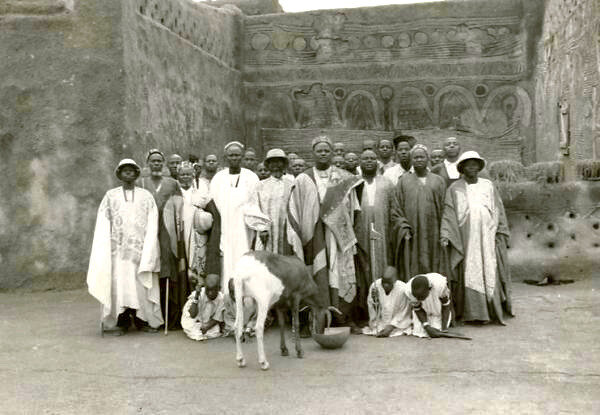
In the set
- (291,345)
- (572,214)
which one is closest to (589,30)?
(572,214)

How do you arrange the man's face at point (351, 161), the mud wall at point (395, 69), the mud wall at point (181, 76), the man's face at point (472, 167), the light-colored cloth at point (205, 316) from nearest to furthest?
1. the light-colored cloth at point (205, 316)
2. the man's face at point (472, 167)
3. the man's face at point (351, 161)
4. the mud wall at point (181, 76)
5. the mud wall at point (395, 69)

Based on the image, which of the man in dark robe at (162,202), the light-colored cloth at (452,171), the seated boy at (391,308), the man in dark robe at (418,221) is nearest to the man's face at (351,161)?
the man in dark robe at (418,221)

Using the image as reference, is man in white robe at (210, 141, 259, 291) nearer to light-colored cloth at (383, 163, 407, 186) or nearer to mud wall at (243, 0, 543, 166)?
light-colored cloth at (383, 163, 407, 186)

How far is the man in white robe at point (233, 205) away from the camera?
19.3ft

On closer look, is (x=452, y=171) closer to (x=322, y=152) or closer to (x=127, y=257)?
(x=322, y=152)

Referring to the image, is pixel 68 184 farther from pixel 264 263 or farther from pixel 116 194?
pixel 264 263

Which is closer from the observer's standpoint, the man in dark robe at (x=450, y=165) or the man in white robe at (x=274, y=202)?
the man in white robe at (x=274, y=202)

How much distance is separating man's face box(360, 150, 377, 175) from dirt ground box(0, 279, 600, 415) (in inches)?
59.9

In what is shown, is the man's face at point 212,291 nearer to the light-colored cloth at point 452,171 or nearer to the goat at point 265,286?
the goat at point 265,286

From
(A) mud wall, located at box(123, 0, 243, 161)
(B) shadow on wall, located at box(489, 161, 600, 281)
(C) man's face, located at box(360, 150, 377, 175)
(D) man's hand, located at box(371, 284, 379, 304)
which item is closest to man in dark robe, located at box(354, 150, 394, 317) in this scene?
(C) man's face, located at box(360, 150, 377, 175)

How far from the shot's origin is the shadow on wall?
780 cm

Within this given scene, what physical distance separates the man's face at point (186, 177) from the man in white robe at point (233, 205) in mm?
474

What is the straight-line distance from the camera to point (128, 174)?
5.98 m

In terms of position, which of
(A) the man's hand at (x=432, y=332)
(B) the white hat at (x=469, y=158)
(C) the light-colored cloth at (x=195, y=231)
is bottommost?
(A) the man's hand at (x=432, y=332)
